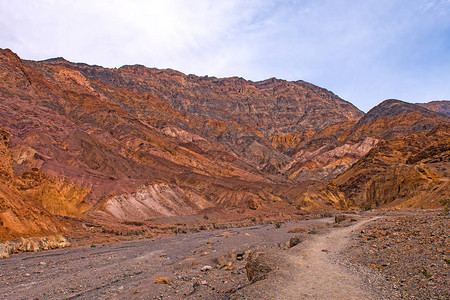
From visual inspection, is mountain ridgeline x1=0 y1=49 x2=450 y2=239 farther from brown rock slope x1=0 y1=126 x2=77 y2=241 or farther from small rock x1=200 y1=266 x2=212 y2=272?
small rock x1=200 y1=266 x2=212 y2=272

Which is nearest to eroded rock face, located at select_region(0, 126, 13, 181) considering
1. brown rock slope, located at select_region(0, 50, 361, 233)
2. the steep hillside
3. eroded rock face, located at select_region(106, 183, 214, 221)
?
brown rock slope, located at select_region(0, 50, 361, 233)

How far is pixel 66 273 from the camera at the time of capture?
616 inches

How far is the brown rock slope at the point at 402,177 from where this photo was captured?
51.2m

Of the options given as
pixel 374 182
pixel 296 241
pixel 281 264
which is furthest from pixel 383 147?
pixel 281 264

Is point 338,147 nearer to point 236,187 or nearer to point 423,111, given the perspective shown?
point 423,111

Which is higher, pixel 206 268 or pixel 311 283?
pixel 311 283

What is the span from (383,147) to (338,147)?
6422 cm

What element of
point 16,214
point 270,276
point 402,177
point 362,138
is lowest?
point 402,177

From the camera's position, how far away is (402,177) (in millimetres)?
61781

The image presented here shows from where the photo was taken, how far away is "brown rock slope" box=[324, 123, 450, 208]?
51.2m

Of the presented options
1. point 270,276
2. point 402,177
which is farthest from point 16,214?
point 402,177

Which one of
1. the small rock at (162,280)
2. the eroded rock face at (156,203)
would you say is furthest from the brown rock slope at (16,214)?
the eroded rock face at (156,203)

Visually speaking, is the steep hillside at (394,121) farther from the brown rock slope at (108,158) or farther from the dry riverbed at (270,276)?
the dry riverbed at (270,276)

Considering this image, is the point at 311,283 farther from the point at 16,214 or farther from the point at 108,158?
the point at 108,158
